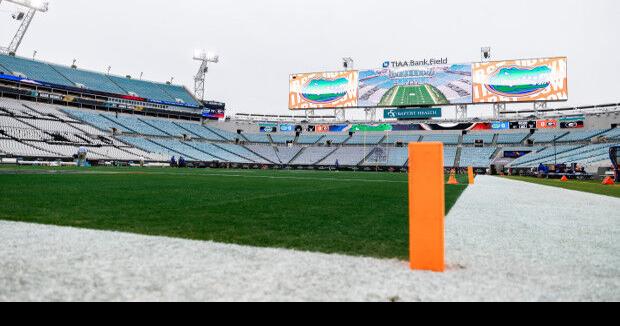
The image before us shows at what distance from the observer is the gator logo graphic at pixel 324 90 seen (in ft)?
143

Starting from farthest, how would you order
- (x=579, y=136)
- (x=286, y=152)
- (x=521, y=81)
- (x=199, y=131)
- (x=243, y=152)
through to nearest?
1. (x=199, y=131)
2. (x=286, y=152)
3. (x=243, y=152)
4. (x=579, y=136)
5. (x=521, y=81)

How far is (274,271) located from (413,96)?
137 feet

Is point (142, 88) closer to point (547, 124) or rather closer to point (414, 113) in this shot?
point (414, 113)

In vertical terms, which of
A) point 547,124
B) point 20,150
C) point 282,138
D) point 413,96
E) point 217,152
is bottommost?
point 20,150

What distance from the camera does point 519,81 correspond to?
122ft

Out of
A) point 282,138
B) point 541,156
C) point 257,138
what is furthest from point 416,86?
point 257,138

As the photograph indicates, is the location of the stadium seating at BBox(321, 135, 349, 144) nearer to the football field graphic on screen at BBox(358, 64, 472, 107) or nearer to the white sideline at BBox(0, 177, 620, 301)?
the football field graphic on screen at BBox(358, 64, 472, 107)

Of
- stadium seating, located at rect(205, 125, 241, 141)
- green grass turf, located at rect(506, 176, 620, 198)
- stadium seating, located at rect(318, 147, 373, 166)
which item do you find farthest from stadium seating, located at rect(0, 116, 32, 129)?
green grass turf, located at rect(506, 176, 620, 198)

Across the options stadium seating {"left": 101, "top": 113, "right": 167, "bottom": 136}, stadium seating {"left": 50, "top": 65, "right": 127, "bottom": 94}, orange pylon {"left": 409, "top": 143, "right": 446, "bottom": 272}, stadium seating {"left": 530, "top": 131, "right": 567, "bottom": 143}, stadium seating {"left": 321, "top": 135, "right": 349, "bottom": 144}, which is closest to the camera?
orange pylon {"left": 409, "top": 143, "right": 446, "bottom": 272}

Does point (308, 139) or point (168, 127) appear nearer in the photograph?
point (168, 127)

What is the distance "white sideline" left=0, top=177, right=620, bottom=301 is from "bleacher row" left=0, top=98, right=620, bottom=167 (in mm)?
34500

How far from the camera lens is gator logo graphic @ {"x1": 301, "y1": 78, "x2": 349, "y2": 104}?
143 ft

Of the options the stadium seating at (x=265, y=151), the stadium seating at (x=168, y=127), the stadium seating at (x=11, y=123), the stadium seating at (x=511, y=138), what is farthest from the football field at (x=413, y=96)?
the stadium seating at (x=11, y=123)
